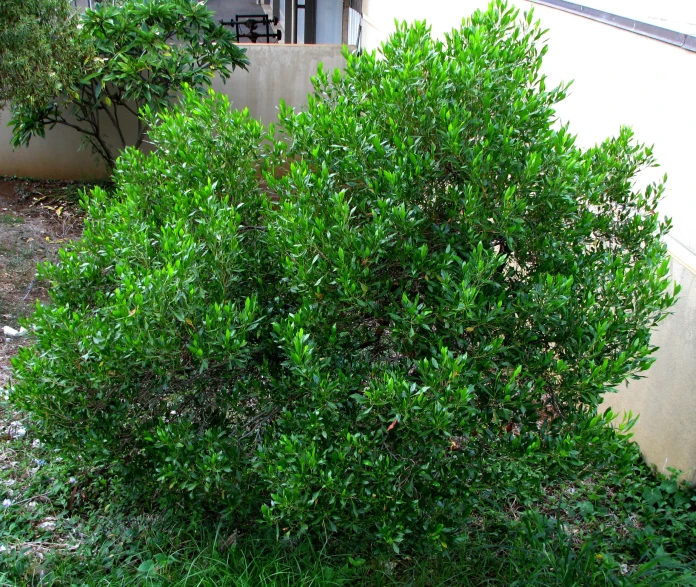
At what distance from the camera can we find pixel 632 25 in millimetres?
3793

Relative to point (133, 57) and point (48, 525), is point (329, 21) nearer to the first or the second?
point (133, 57)

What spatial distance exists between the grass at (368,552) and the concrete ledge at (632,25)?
200 centimetres

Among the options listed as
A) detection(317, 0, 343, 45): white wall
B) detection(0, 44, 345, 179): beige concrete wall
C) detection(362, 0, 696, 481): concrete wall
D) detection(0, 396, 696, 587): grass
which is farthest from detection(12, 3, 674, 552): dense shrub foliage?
detection(317, 0, 343, 45): white wall

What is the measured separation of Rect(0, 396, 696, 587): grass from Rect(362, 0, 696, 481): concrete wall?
1.04 feet

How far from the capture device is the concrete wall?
340cm

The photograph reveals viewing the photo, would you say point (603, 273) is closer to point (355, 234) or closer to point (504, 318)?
point (504, 318)

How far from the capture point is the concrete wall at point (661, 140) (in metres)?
3.40

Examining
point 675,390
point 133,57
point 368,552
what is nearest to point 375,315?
point 368,552

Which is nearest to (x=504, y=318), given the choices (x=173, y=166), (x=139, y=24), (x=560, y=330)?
(x=560, y=330)

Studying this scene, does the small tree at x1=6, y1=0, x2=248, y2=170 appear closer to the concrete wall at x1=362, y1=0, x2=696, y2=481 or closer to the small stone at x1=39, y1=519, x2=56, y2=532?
the concrete wall at x1=362, y1=0, x2=696, y2=481

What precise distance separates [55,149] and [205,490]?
8.15m

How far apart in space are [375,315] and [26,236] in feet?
20.1

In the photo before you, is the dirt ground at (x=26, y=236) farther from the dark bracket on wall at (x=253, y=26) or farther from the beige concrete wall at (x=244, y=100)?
the dark bracket on wall at (x=253, y=26)

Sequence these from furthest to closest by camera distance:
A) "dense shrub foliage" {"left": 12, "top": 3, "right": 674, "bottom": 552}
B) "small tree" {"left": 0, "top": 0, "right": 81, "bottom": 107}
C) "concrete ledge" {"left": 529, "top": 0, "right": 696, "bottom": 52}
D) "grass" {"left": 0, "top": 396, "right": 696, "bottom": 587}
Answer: "small tree" {"left": 0, "top": 0, "right": 81, "bottom": 107}, "concrete ledge" {"left": 529, "top": 0, "right": 696, "bottom": 52}, "grass" {"left": 0, "top": 396, "right": 696, "bottom": 587}, "dense shrub foliage" {"left": 12, "top": 3, "right": 674, "bottom": 552}
